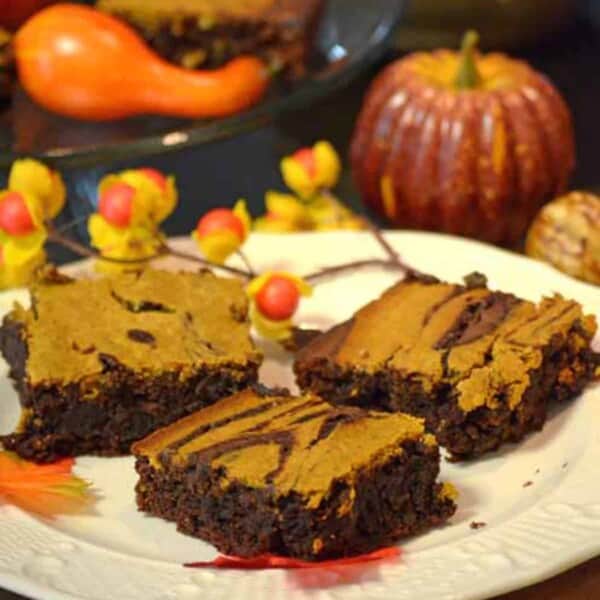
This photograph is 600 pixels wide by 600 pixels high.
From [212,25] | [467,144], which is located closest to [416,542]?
[467,144]

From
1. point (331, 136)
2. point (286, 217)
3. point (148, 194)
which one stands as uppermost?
point (148, 194)

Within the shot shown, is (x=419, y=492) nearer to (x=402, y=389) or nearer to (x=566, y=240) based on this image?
(x=402, y=389)

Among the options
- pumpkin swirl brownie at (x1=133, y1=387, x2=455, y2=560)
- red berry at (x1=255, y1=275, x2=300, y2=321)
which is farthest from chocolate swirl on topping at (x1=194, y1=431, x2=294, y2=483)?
red berry at (x1=255, y1=275, x2=300, y2=321)

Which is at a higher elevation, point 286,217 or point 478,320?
point 478,320

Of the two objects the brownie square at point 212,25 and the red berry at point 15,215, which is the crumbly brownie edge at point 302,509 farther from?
the brownie square at point 212,25

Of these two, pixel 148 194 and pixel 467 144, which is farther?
pixel 467 144

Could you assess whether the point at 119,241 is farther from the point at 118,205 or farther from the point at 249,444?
the point at 249,444

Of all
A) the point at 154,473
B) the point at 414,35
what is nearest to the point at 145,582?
the point at 154,473

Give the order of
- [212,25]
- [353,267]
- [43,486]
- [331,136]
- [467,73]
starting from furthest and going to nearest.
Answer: [331,136]
[212,25]
[467,73]
[353,267]
[43,486]
